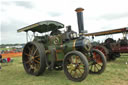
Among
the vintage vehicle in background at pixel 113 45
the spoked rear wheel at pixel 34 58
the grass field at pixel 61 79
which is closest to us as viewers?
the grass field at pixel 61 79

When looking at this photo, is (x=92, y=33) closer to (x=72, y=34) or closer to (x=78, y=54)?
(x=72, y=34)

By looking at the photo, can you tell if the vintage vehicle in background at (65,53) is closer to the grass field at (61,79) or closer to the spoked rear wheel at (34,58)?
the spoked rear wheel at (34,58)

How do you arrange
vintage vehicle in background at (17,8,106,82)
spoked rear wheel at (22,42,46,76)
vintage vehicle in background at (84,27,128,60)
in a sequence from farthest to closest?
vintage vehicle in background at (84,27,128,60) < spoked rear wheel at (22,42,46,76) < vintage vehicle in background at (17,8,106,82)

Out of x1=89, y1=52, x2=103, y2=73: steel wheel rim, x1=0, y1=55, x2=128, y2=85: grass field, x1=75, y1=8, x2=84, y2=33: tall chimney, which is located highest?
x1=75, y1=8, x2=84, y2=33: tall chimney

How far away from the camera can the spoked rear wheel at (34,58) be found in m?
5.08

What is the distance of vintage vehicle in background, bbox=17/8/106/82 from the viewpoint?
4275 mm

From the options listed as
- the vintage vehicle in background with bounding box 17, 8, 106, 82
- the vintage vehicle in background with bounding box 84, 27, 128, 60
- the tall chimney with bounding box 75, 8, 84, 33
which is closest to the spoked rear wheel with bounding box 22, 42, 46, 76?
the vintage vehicle in background with bounding box 17, 8, 106, 82

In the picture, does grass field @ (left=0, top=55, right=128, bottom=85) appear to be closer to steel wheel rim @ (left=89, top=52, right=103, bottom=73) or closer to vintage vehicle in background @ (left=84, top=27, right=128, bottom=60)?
steel wheel rim @ (left=89, top=52, right=103, bottom=73)

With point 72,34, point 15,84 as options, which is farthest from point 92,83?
point 15,84

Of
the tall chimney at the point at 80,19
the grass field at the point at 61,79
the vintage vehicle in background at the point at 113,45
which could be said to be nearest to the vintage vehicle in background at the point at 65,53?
the tall chimney at the point at 80,19

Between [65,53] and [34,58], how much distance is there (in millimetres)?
1599

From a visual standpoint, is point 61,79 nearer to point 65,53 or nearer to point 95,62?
point 65,53

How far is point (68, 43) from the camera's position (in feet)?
15.7

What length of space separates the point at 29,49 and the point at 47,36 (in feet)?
3.77
